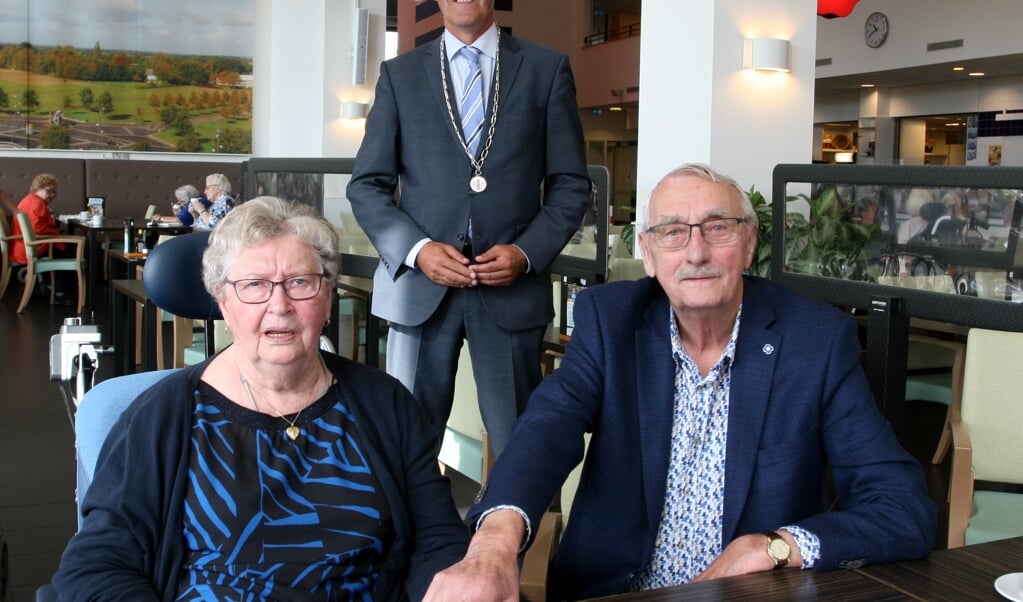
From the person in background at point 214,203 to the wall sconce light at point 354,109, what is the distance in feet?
6.57

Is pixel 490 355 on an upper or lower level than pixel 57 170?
lower

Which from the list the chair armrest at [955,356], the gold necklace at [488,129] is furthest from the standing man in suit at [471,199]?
the chair armrest at [955,356]

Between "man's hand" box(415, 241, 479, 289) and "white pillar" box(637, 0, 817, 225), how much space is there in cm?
370

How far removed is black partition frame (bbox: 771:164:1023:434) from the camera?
2.18m

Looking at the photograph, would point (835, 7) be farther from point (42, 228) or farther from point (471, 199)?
point (42, 228)

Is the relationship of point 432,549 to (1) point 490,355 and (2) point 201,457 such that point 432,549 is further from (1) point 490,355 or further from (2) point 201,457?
(1) point 490,355

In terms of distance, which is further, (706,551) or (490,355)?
(490,355)

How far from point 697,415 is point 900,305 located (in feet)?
2.63

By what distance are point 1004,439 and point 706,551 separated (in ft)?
4.96

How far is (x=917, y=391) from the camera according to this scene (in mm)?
4598

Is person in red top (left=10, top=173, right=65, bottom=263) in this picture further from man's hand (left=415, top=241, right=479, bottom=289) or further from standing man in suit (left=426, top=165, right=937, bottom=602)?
standing man in suit (left=426, top=165, right=937, bottom=602)

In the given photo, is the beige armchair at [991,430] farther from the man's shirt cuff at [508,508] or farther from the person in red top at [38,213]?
the person in red top at [38,213]

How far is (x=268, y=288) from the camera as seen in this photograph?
1.75m

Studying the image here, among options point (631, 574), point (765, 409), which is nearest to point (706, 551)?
point (631, 574)
